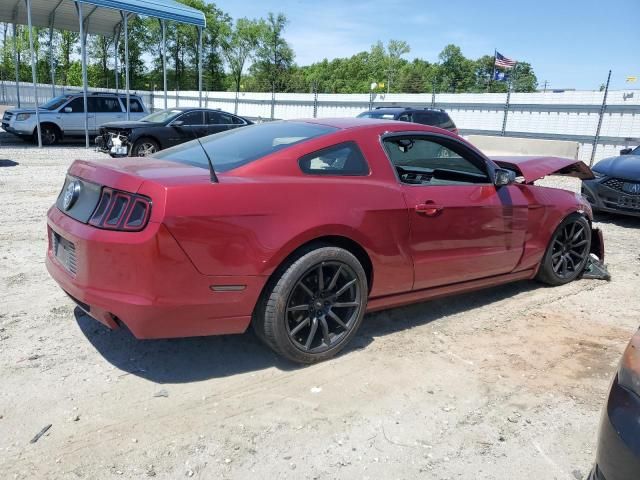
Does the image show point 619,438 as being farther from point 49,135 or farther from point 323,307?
point 49,135

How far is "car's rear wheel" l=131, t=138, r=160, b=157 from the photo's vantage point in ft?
40.7

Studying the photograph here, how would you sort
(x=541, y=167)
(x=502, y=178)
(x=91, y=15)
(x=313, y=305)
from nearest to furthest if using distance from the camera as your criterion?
(x=313, y=305), (x=502, y=178), (x=541, y=167), (x=91, y=15)

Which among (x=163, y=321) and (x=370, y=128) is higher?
(x=370, y=128)

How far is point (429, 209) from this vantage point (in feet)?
12.1

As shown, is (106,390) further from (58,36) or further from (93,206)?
(58,36)

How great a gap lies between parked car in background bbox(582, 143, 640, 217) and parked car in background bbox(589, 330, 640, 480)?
21.9 feet

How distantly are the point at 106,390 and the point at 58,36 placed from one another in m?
61.2

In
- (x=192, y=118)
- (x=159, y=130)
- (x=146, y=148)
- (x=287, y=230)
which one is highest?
(x=192, y=118)

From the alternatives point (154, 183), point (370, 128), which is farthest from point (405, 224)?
point (154, 183)

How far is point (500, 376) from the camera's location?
3350mm

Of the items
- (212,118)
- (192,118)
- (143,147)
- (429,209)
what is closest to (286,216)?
(429,209)

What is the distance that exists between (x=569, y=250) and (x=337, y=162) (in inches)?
117

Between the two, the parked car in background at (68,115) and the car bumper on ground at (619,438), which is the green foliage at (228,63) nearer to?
the parked car in background at (68,115)

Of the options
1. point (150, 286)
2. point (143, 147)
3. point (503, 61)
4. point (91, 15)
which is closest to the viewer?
point (150, 286)
